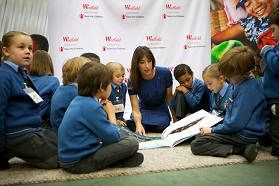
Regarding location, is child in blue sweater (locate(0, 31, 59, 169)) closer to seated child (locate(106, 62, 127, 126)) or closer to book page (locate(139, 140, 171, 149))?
book page (locate(139, 140, 171, 149))

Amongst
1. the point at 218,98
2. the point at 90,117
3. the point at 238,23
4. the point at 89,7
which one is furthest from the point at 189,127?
the point at 238,23

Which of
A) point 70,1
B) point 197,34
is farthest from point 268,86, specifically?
point 70,1

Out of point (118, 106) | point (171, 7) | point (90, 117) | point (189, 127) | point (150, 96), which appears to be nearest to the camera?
point (90, 117)

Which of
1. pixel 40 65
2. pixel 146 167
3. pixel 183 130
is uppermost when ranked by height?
pixel 40 65

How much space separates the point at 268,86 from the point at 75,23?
2.70 metres

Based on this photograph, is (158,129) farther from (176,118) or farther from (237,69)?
(237,69)

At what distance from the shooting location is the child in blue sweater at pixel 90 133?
156 centimetres

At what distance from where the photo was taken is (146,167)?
1684 millimetres

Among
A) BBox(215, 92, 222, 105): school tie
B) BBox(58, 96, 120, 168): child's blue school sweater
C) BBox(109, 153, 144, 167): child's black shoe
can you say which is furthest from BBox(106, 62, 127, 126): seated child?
BBox(58, 96, 120, 168): child's blue school sweater

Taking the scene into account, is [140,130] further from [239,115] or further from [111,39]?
[111,39]

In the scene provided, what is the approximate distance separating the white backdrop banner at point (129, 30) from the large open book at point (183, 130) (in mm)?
1956

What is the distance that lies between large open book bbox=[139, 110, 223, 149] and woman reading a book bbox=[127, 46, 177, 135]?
1.65 ft

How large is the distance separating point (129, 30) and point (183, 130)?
2254 mm

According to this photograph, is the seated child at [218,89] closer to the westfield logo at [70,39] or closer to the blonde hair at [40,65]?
the blonde hair at [40,65]
